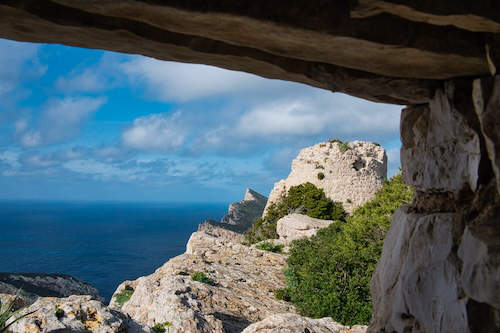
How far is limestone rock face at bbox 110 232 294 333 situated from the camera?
26.8ft

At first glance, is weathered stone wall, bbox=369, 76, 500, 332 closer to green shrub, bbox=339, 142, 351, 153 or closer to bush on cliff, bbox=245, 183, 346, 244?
bush on cliff, bbox=245, 183, 346, 244

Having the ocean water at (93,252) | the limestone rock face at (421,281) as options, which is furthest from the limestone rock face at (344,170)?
the ocean water at (93,252)

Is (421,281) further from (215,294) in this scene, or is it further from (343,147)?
(343,147)

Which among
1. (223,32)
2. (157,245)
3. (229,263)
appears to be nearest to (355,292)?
(229,263)

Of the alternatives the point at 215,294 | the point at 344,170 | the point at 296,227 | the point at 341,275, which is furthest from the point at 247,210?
the point at 215,294

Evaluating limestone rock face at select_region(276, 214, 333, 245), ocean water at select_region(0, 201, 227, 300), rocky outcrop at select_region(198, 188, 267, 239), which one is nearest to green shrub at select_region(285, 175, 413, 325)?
limestone rock face at select_region(276, 214, 333, 245)

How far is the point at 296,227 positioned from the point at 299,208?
5.42m

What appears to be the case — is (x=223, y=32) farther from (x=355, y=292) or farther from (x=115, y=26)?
(x=355, y=292)

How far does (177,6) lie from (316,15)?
32.2 inches

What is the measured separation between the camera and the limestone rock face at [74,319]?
18.8 ft

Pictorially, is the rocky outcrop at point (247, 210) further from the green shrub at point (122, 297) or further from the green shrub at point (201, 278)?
the green shrub at point (201, 278)

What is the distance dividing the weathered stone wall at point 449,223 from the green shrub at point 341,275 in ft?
22.9

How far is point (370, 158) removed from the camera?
1043 inches

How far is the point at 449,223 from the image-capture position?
2.89 meters
